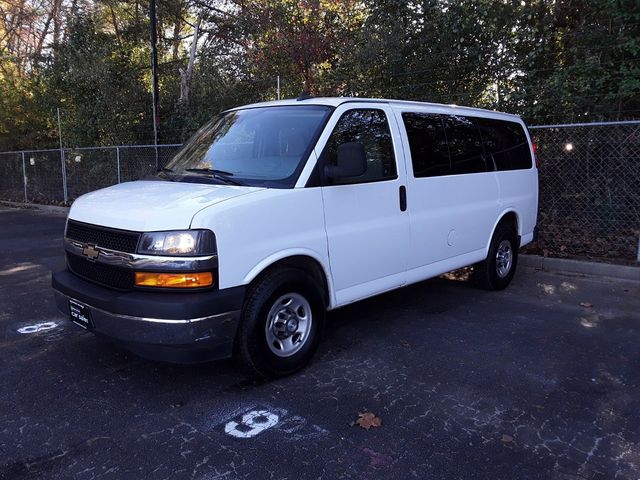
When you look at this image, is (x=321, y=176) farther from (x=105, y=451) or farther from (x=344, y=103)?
(x=105, y=451)

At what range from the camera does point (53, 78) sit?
644 inches

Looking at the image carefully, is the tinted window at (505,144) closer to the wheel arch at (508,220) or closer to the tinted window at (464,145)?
the tinted window at (464,145)

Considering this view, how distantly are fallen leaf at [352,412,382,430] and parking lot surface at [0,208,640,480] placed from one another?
0.05 meters

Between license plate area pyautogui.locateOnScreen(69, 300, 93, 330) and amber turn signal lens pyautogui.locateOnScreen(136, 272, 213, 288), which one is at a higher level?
amber turn signal lens pyautogui.locateOnScreen(136, 272, 213, 288)

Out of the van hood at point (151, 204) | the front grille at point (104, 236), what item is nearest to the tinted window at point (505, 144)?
the van hood at point (151, 204)

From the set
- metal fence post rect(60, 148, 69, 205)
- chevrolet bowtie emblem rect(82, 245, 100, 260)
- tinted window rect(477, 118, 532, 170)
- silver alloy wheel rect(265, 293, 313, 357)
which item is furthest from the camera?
metal fence post rect(60, 148, 69, 205)

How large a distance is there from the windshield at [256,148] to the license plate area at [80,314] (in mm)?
1236

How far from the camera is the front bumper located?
3320 mm

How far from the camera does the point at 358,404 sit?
3.61 meters

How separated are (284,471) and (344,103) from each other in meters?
2.82

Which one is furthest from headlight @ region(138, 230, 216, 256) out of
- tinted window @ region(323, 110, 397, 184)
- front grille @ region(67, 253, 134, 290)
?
tinted window @ region(323, 110, 397, 184)

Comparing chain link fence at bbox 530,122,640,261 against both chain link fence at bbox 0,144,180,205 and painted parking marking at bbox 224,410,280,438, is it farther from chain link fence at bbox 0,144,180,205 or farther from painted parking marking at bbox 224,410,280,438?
chain link fence at bbox 0,144,180,205

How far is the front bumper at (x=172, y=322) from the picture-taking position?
3.32 m

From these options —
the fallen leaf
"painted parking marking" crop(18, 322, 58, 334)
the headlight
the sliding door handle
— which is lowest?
the fallen leaf
